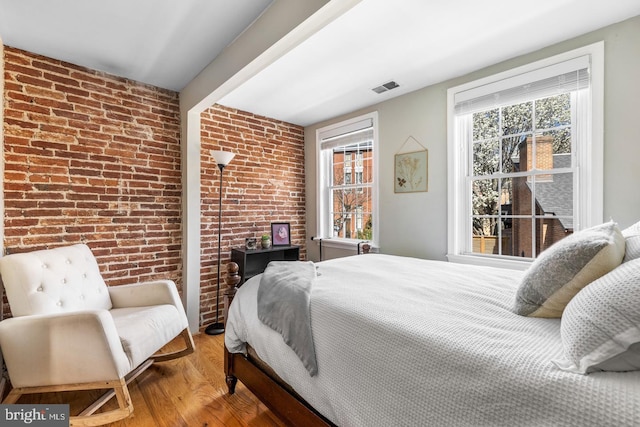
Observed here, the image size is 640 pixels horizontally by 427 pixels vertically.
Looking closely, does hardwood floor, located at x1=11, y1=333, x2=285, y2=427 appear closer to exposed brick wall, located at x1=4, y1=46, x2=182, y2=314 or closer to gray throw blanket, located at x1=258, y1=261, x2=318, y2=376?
gray throw blanket, located at x1=258, y1=261, x2=318, y2=376

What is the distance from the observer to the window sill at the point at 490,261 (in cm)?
252

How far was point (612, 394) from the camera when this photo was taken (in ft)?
2.24

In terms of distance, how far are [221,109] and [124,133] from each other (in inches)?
42.0

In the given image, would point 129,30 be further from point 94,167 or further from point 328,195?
point 328,195

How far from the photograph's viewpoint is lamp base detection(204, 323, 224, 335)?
3096 mm

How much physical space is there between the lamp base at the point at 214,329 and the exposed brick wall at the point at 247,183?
199 millimetres

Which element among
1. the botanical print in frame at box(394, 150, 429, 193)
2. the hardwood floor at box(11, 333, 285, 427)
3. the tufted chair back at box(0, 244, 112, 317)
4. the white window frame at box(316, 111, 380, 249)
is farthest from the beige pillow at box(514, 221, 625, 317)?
the tufted chair back at box(0, 244, 112, 317)

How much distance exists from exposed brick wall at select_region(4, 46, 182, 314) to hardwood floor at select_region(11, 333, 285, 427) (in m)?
1.10

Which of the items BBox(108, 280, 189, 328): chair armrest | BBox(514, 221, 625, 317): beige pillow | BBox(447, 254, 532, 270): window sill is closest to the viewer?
BBox(514, 221, 625, 317): beige pillow

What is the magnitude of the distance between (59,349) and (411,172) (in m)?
3.08

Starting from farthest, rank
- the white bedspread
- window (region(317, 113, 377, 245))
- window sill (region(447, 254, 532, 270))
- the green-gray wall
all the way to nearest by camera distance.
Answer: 1. window (region(317, 113, 377, 245))
2. window sill (region(447, 254, 532, 270))
3. the green-gray wall
4. the white bedspread

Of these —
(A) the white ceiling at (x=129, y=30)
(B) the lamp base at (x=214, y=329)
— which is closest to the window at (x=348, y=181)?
(B) the lamp base at (x=214, y=329)

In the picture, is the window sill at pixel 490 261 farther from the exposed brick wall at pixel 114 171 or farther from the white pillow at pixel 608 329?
the exposed brick wall at pixel 114 171

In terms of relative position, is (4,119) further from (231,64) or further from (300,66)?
(300,66)
